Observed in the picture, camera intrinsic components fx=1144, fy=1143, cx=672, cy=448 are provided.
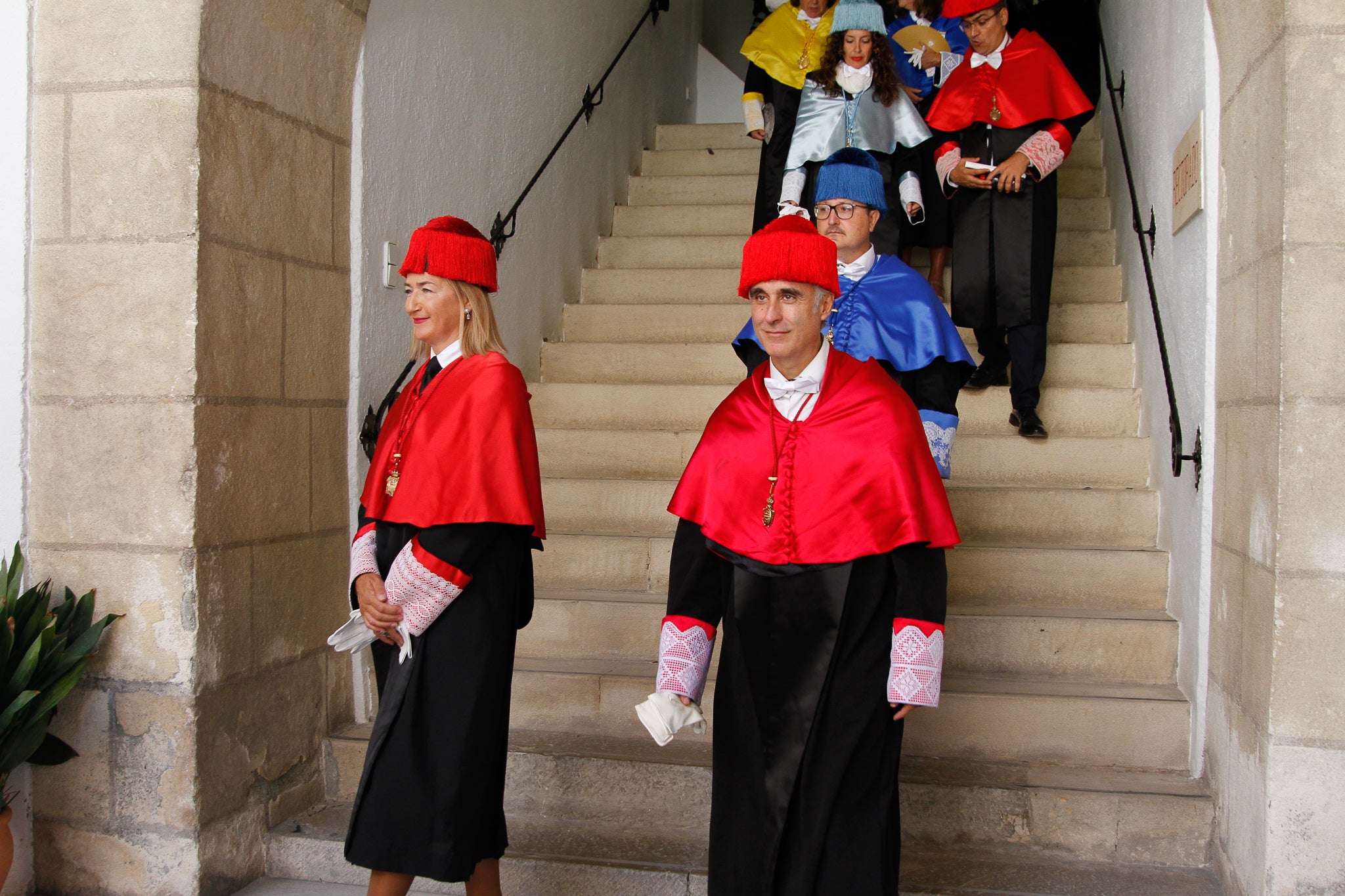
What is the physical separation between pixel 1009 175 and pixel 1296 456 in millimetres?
1987

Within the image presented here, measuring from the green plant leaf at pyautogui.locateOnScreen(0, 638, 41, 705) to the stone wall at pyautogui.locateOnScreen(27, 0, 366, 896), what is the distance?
0.27 meters

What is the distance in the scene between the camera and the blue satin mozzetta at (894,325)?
9.41 feet

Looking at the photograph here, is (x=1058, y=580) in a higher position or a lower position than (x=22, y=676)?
higher

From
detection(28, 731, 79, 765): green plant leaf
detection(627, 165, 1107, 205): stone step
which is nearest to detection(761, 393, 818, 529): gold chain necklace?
detection(28, 731, 79, 765): green plant leaf

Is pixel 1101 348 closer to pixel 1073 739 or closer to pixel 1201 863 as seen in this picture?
pixel 1073 739

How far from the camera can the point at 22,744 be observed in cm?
265

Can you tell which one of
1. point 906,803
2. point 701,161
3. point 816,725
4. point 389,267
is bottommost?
point 906,803

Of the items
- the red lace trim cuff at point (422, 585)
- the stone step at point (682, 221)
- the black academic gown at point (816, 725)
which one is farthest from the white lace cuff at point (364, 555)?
the stone step at point (682, 221)

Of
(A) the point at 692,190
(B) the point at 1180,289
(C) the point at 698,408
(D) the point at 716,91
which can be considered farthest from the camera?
(D) the point at 716,91

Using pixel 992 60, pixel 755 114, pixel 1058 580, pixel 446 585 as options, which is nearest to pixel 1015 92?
pixel 992 60

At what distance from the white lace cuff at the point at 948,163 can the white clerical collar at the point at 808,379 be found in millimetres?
2319

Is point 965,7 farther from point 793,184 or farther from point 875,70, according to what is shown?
point 793,184

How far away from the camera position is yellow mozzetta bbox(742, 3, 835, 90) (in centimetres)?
511

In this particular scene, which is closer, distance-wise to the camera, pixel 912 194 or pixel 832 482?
pixel 832 482
